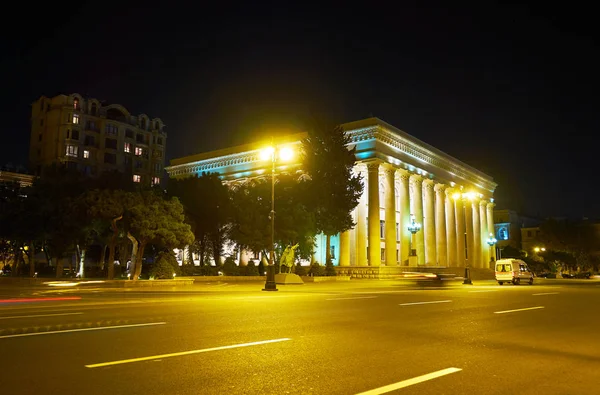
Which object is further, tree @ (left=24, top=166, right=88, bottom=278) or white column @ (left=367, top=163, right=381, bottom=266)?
white column @ (left=367, top=163, right=381, bottom=266)

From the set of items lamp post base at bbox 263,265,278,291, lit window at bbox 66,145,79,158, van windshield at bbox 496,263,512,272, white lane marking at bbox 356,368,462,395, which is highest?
lit window at bbox 66,145,79,158

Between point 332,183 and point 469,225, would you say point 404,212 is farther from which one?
point 469,225

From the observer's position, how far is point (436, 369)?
6152mm

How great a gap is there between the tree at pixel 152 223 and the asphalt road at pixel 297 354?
19.6 meters

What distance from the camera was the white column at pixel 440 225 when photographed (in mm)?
69000

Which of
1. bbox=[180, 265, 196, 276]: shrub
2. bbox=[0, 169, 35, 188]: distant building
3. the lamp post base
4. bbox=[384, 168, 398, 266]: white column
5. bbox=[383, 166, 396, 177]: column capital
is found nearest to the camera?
the lamp post base

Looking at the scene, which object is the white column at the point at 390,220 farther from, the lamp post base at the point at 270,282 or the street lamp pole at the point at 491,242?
the lamp post base at the point at 270,282

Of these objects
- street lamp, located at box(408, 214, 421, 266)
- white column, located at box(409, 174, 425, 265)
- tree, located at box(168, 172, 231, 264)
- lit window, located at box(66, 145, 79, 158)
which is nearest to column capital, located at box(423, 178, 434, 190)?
white column, located at box(409, 174, 425, 265)

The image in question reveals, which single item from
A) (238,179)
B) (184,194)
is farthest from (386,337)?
(238,179)

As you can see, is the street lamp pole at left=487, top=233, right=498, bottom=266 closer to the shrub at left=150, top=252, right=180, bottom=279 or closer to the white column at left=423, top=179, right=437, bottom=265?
the white column at left=423, top=179, right=437, bottom=265

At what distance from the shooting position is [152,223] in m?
31.5

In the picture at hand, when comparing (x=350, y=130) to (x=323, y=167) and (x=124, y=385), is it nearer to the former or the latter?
(x=323, y=167)

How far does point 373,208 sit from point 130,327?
48.4 meters

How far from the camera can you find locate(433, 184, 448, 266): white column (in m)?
69.0
